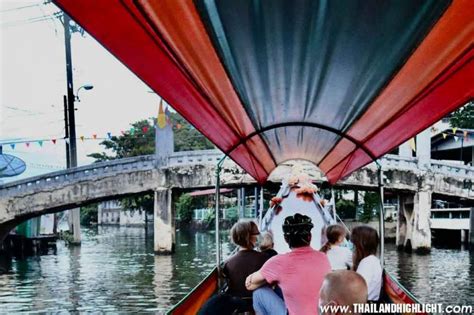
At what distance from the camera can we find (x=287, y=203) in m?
7.98

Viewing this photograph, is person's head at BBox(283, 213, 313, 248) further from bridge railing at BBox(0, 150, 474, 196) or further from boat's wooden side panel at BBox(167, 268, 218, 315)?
bridge railing at BBox(0, 150, 474, 196)

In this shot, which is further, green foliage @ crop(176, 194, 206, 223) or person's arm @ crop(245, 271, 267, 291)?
green foliage @ crop(176, 194, 206, 223)

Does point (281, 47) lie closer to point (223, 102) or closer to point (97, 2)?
point (223, 102)

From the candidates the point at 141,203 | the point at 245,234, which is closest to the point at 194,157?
the point at 245,234

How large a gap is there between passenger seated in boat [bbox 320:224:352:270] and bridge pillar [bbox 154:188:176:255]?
15.7 meters

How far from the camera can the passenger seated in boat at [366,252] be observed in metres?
3.17

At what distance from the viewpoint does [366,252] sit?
3.19 meters

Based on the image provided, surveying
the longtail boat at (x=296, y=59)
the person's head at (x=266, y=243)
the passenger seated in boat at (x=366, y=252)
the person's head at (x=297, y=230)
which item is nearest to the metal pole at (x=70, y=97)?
the longtail boat at (x=296, y=59)

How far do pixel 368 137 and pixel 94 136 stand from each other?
16117mm

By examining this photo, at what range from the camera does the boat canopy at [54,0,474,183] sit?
224cm

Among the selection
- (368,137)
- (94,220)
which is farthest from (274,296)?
(94,220)

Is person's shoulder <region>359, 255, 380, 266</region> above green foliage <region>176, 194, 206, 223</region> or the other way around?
above

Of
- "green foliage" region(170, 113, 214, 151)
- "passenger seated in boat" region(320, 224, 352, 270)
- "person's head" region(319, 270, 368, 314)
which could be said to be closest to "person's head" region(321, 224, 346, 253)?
"passenger seated in boat" region(320, 224, 352, 270)

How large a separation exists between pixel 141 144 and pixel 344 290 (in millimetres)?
37944
